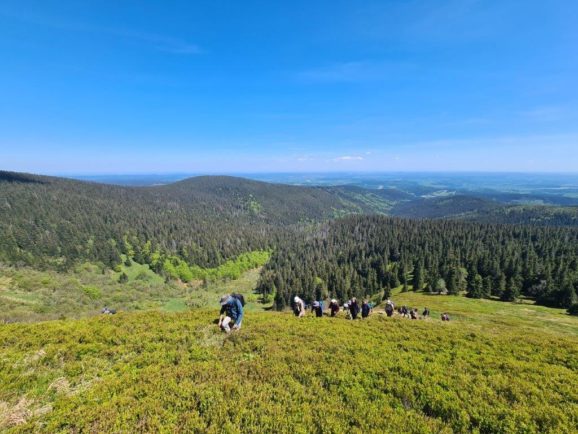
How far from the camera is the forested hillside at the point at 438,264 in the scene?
282 ft

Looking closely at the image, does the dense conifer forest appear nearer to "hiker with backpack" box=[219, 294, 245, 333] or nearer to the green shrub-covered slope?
the green shrub-covered slope

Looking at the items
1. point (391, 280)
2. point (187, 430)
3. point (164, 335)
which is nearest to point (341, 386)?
point (187, 430)

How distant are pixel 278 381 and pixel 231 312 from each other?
7.27 metres

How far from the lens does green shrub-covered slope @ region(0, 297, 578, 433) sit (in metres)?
9.28

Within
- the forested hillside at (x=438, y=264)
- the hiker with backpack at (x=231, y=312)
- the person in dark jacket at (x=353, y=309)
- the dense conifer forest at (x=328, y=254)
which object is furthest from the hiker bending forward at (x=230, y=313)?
the forested hillside at (x=438, y=264)

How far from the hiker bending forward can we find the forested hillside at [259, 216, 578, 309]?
85.6 metres

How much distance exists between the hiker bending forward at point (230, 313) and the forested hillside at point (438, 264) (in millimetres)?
85575

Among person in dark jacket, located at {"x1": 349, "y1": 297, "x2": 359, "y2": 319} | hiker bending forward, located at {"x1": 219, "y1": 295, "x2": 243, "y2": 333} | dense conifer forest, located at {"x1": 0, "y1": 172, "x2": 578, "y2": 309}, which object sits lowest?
dense conifer forest, located at {"x1": 0, "y1": 172, "x2": 578, "y2": 309}

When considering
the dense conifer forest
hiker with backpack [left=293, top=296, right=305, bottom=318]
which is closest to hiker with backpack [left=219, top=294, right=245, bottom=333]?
hiker with backpack [left=293, top=296, right=305, bottom=318]

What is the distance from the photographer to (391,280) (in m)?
112

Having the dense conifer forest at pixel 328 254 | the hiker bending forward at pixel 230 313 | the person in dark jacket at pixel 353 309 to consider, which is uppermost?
the hiker bending forward at pixel 230 313

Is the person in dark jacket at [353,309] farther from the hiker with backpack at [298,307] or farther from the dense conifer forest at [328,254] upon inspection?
the dense conifer forest at [328,254]

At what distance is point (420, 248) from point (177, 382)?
14912 cm

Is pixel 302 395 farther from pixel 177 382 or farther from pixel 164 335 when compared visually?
pixel 164 335
